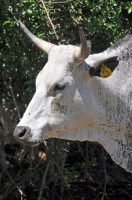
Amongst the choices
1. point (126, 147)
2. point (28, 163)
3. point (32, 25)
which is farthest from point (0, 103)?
point (126, 147)

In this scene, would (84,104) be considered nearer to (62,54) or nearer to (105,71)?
(105,71)

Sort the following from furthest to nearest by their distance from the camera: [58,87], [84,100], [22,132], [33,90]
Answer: [33,90] < [84,100] < [58,87] < [22,132]

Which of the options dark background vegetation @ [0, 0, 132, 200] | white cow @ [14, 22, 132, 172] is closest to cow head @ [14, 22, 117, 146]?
white cow @ [14, 22, 132, 172]

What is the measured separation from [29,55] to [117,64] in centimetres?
162

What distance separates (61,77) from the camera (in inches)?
188

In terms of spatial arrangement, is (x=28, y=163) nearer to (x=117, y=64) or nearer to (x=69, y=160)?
(x=69, y=160)

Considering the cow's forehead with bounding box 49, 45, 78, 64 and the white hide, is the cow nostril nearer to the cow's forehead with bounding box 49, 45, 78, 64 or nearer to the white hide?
the white hide

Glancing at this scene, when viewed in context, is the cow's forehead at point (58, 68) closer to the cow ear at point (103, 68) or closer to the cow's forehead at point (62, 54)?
the cow's forehead at point (62, 54)

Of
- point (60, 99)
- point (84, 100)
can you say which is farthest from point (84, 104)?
point (60, 99)

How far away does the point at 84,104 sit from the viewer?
16.0 ft

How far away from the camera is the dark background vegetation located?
244 inches

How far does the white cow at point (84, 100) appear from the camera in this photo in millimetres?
4699

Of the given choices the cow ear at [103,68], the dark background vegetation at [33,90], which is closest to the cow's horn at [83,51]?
the cow ear at [103,68]

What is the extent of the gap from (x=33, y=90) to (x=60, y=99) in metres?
1.46
